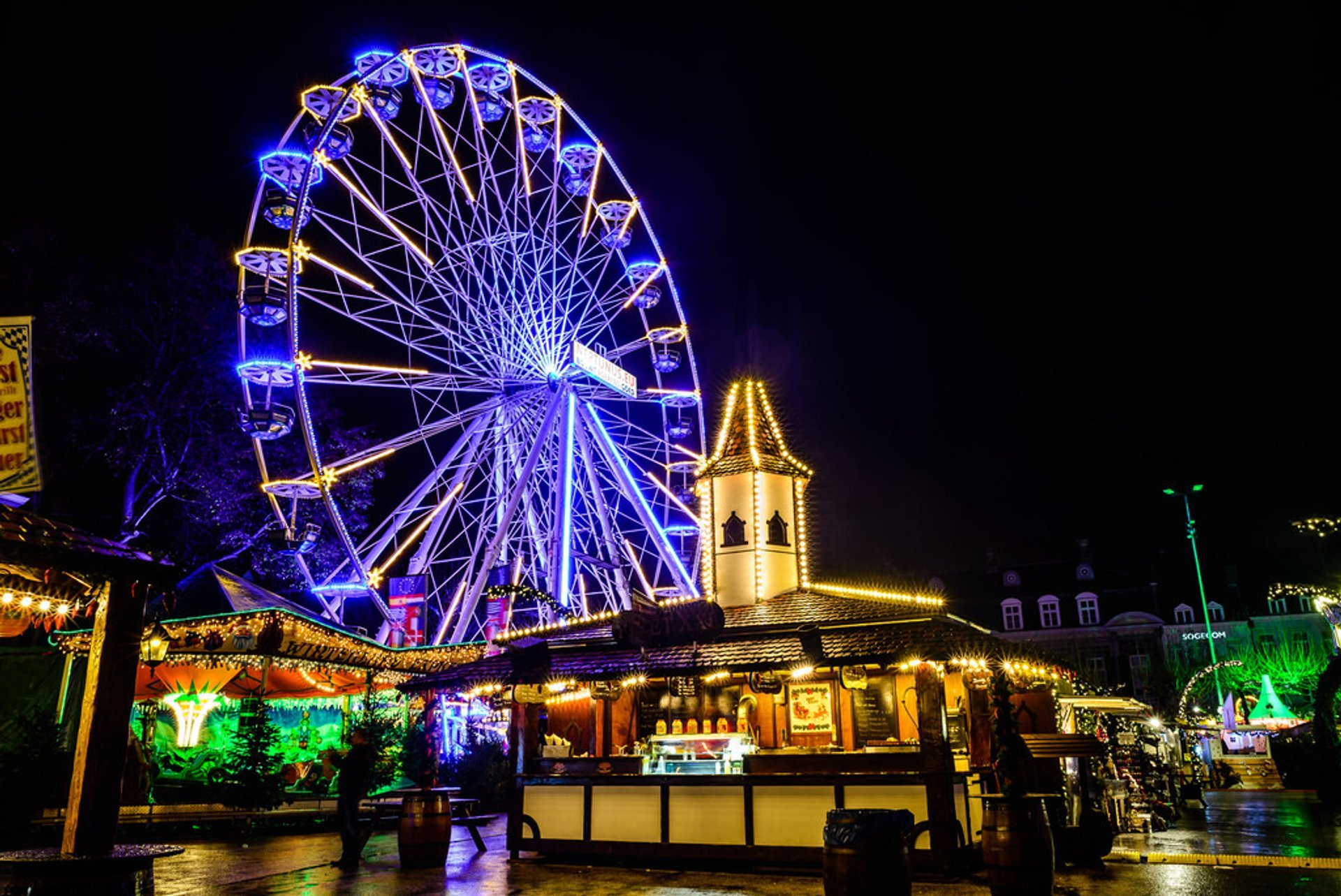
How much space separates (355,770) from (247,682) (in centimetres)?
1187

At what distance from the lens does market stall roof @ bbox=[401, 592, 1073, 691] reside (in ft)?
38.3

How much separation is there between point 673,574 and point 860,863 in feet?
53.2

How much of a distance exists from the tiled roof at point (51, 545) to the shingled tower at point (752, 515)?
10585mm

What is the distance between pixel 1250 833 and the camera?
1627 centimetres

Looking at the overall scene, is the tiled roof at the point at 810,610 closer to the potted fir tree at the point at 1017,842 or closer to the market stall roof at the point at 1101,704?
the potted fir tree at the point at 1017,842

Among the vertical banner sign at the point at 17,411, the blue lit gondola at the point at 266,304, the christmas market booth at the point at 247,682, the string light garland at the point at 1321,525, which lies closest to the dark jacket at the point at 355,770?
the christmas market booth at the point at 247,682

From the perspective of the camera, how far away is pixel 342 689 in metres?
24.6

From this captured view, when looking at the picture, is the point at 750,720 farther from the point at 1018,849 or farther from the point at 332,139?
the point at 332,139

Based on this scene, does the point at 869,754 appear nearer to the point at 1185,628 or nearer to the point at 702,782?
the point at 702,782

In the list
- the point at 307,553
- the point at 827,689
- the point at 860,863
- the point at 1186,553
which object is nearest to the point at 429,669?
the point at 307,553

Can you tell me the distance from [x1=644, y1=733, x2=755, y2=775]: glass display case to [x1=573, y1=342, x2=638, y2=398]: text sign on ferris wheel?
10.5 metres

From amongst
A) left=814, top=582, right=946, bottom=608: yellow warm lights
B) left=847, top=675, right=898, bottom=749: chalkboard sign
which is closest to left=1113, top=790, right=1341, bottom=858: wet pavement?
left=847, top=675, right=898, bottom=749: chalkboard sign

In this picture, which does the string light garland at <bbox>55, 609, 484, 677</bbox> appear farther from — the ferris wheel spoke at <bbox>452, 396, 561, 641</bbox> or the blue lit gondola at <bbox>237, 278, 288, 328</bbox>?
the blue lit gondola at <bbox>237, 278, 288, 328</bbox>

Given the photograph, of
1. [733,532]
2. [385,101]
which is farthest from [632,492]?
[385,101]
